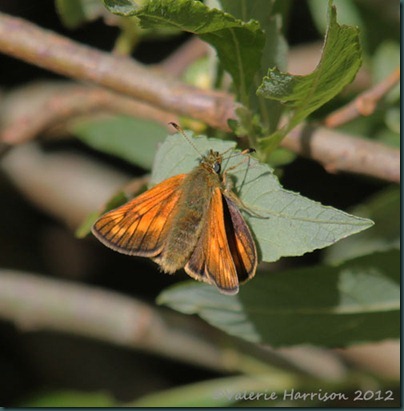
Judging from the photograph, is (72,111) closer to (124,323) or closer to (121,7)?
(124,323)

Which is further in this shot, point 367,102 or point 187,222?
point 367,102

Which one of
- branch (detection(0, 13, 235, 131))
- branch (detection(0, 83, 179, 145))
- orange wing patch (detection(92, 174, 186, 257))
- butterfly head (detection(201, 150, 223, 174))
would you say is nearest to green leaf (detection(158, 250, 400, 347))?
orange wing patch (detection(92, 174, 186, 257))

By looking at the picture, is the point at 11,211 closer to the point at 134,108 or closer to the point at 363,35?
the point at 134,108

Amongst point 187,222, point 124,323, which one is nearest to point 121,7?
point 187,222

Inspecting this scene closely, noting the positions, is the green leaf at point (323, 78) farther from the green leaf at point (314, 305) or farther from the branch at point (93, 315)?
the branch at point (93, 315)

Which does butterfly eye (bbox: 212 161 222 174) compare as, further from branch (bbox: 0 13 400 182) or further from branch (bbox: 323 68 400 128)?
branch (bbox: 323 68 400 128)
